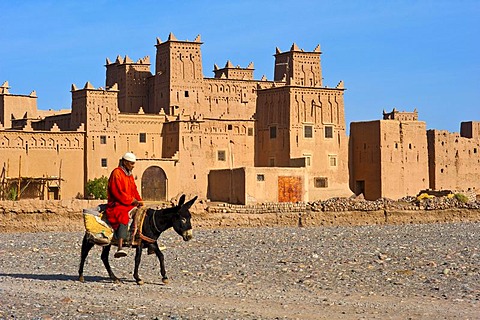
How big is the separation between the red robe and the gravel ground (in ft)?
3.33

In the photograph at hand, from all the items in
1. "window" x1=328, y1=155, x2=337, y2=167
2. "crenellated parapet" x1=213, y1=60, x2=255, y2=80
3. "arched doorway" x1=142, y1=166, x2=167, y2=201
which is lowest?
"arched doorway" x1=142, y1=166, x2=167, y2=201

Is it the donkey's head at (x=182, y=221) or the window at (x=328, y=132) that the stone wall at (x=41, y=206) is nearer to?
the donkey's head at (x=182, y=221)

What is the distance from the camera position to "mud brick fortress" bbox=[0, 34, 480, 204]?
152ft

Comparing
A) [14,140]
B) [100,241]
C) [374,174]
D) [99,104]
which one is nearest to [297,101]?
[374,174]

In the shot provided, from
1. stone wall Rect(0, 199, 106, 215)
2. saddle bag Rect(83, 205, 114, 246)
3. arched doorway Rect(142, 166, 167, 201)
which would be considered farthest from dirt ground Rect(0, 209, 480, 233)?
arched doorway Rect(142, 166, 167, 201)

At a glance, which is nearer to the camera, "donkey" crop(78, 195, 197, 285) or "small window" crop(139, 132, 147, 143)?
"donkey" crop(78, 195, 197, 285)

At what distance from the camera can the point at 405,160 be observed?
5250 centimetres

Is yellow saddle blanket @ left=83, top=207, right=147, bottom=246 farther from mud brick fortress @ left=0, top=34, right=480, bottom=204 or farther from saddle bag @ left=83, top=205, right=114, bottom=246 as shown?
mud brick fortress @ left=0, top=34, right=480, bottom=204

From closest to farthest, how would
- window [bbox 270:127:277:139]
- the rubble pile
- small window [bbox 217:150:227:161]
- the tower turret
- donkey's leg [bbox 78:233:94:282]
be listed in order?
donkey's leg [bbox 78:233:94:282] < the rubble pile < small window [bbox 217:150:227:161] < window [bbox 270:127:277:139] < the tower turret

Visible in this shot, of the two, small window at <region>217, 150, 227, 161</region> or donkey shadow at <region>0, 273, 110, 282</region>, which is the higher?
small window at <region>217, 150, 227, 161</region>

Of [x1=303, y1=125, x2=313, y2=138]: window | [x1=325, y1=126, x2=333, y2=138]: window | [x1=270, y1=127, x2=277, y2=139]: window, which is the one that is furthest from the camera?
[x1=325, y1=126, x2=333, y2=138]: window

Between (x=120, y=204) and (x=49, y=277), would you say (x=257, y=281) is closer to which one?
(x=120, y=204)

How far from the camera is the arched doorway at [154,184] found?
46875mm

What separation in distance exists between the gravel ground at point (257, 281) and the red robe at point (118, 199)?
101 cm
